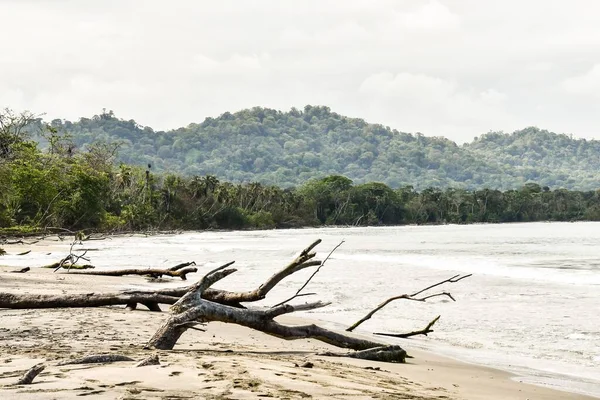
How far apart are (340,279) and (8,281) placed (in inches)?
396

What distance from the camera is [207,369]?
5.43 meters

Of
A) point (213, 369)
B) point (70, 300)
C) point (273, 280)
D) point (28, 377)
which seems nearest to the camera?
point (28, 377)

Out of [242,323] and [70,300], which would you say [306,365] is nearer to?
[242,323]

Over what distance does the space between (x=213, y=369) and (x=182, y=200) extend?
95.0 meters

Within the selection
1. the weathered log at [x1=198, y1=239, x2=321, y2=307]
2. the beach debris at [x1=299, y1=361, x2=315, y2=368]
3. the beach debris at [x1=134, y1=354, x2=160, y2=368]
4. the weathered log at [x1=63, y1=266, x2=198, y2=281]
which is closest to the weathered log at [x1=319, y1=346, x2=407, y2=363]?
the weathered log at [x1=198, y1=239, x2=321, y2=307]

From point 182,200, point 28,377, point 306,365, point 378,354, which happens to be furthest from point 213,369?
point 182,200

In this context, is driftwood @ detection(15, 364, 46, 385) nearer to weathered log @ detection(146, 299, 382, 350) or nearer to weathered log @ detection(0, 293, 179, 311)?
weathered log @ detection(146, 299, 382, 350)

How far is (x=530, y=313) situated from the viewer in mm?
13398

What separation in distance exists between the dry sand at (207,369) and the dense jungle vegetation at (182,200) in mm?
15274

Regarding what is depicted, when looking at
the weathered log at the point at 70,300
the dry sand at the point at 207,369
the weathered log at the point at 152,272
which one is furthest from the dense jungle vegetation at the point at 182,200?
the dry sand at the point at 207,369

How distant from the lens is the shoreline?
4.68 m

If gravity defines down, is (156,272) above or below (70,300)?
below

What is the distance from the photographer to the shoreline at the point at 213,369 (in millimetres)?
4680

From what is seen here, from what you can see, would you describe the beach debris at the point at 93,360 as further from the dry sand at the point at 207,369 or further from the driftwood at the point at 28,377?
the driftwood at the point at 28,377
